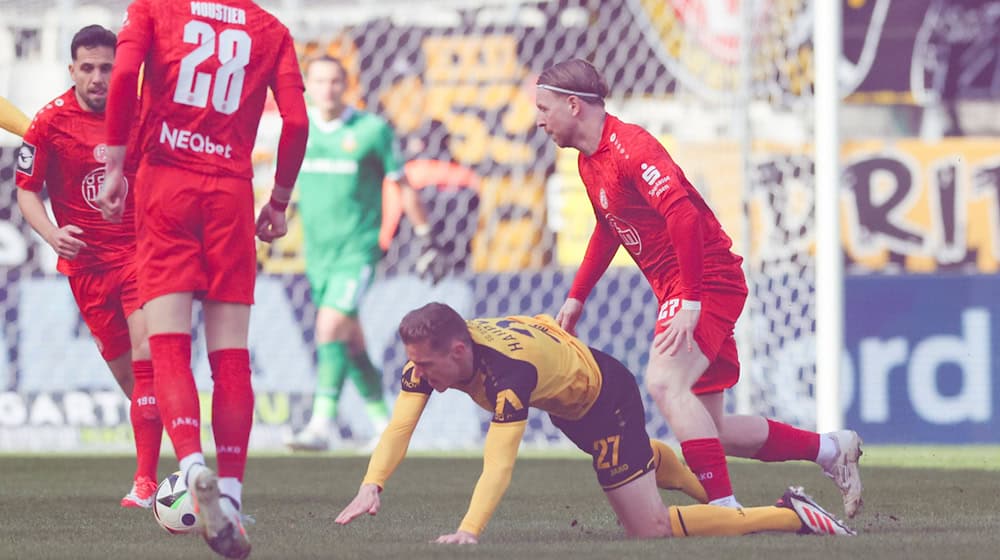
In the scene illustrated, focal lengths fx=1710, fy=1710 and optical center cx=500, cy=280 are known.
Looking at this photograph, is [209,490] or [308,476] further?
[308,476]

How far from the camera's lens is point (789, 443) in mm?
6133

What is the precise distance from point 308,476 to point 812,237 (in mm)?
4570

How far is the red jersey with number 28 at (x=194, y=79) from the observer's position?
5.01 meters

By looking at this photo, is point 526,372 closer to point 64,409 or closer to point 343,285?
point 343,285

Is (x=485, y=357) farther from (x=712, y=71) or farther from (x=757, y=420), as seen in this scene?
(x=712, y=71)

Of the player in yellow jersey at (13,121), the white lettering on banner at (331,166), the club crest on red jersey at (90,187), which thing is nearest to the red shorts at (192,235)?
the club crest on red jersey at (90,187)

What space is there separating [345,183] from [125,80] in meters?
6.23

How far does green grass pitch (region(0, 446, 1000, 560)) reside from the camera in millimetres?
4914

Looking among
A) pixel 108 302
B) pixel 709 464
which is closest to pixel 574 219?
pixel 108 302

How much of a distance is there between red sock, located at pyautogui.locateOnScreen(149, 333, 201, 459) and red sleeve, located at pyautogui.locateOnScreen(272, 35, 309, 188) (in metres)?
0.63

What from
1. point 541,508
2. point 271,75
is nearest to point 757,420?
point 541,508

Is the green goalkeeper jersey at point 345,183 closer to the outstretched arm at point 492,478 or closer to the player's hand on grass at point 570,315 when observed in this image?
the player's hand on grass at point 570,315

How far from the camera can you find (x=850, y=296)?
1107 centimetres

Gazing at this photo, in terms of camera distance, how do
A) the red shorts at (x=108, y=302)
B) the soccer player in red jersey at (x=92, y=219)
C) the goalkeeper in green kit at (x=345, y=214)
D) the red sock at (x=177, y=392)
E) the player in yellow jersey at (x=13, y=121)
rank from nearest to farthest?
1. the red sock at (x=177, y=392)
2. the soccer player in red jersey at (x=92, y=219)
3. the red shorts at (x=108, y=302)
4. the player in yellow jersey at (x=13, y=121)
5. the goalkeeper in green kit at (x=345, y=214)
